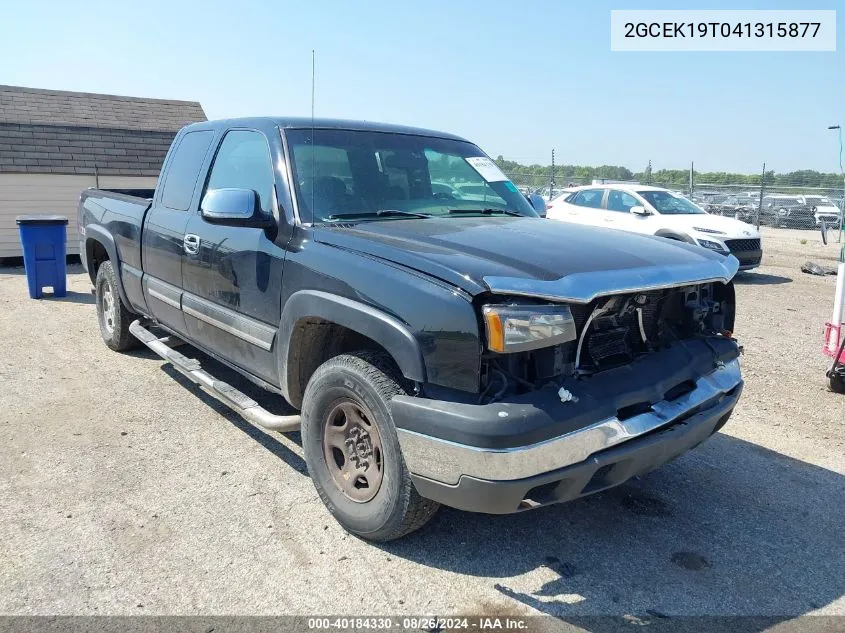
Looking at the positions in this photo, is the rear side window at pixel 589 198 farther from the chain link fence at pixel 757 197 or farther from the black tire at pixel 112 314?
the chain link fence at pixel 757 197

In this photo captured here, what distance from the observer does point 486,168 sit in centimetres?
447

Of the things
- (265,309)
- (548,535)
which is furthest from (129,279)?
(548,535)

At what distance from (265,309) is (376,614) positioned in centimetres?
167

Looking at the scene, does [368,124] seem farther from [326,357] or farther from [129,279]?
[129,279]

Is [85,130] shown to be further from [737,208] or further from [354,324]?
[737,208]

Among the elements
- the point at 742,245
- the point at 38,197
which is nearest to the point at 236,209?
the point at 742,245

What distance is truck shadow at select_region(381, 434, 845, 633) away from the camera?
111 inches

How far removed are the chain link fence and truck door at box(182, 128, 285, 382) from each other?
1988 centimetres

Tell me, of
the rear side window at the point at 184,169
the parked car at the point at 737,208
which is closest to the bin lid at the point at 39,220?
the rear side window at the point at 184,169

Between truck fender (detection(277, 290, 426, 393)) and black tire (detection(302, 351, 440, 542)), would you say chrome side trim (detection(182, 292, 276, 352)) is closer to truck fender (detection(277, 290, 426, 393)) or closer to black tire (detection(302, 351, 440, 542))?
truck fender (detection(277, 290, 426, 393))

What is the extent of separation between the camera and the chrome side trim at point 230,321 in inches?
144

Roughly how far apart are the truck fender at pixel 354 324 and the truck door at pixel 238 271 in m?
0.15

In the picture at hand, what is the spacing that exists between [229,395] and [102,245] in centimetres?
309

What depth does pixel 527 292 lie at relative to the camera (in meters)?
2.55
